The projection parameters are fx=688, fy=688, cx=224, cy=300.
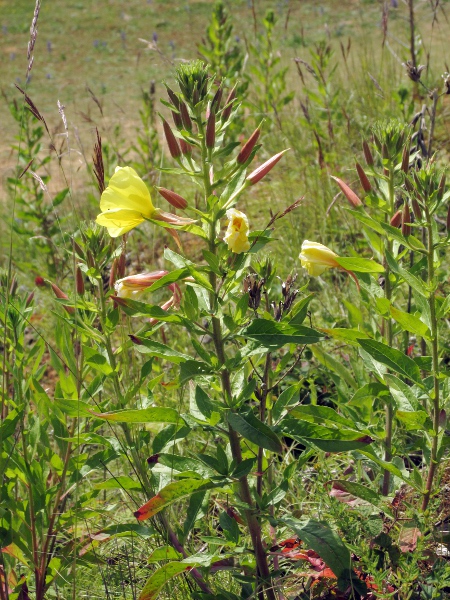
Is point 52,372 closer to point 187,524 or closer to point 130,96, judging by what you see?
point 187,524

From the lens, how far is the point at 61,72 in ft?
39.5

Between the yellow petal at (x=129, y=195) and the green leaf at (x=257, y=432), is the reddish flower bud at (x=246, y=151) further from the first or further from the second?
the green leaf at (x=257, y=432)

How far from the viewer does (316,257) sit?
5.28ft

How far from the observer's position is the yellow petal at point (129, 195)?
4.51ft

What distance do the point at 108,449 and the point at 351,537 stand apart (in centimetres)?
62

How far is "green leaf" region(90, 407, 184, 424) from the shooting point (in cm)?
130

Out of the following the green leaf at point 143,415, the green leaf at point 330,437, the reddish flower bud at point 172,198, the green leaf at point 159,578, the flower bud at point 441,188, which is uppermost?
the flower bud at point 441,188

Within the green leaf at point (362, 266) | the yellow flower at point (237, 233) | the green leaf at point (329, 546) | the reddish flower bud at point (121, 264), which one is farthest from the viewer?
the reddish flower bud at point (121, 264)

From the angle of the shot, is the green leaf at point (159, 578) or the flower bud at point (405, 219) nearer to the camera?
the green leaf at point (159, 578)

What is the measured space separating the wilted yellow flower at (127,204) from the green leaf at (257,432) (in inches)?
16.0

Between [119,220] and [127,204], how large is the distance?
1.6 inches

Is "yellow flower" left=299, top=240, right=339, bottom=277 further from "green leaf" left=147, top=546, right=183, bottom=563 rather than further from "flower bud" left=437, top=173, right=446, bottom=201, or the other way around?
"green leaf" left=147, top=546, right=183, bottom=563

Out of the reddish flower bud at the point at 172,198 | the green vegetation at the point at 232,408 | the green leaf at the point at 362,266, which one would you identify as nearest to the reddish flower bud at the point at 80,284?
the green vegetation at the point at 232,408

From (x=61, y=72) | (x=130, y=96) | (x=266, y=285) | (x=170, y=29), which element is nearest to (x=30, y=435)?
(x=266, y=285)
